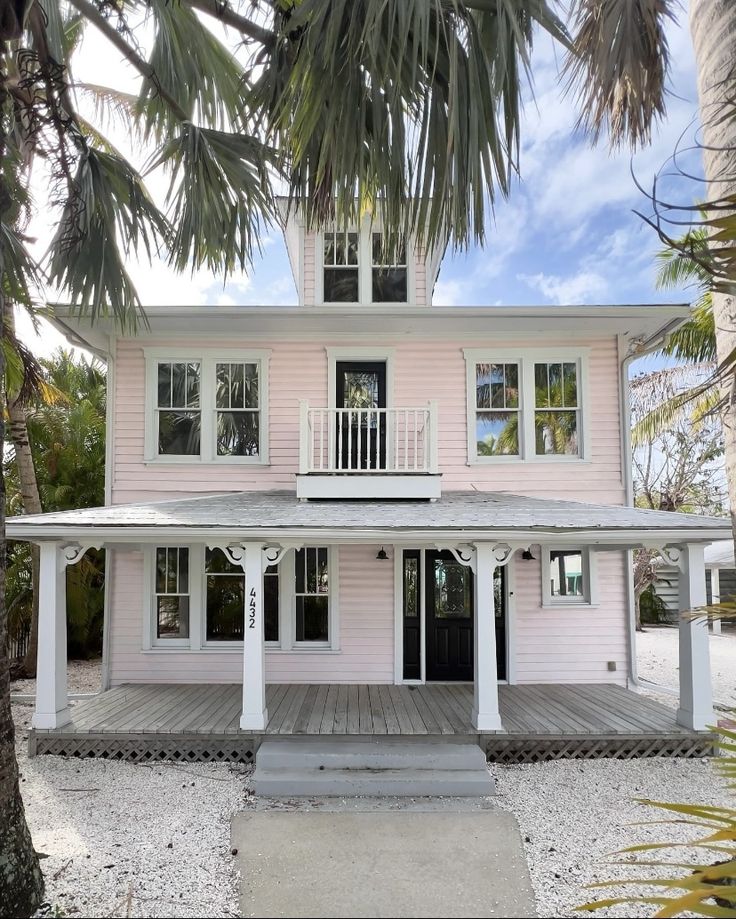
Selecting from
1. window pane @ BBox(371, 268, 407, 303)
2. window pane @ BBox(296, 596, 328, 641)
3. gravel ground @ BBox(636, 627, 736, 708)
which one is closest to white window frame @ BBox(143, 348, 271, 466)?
window pane @ BBox(371, 268, 407, 303)

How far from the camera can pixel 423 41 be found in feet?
8.29

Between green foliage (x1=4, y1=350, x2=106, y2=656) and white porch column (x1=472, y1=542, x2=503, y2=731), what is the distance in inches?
298

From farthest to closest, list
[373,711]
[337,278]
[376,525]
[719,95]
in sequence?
[337,278] → [373,711] → [376,525] → [719,95]

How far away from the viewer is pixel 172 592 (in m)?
8.60

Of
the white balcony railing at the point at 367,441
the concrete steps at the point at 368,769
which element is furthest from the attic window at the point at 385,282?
the concrete steps at the point at 368,769

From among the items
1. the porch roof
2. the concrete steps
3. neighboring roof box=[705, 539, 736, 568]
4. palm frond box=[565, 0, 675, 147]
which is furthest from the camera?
neighboring roof box=[705, 539, 736, 568]

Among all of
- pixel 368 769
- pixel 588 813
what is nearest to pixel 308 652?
pixel 368 769

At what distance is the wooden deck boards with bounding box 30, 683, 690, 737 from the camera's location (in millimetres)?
6332

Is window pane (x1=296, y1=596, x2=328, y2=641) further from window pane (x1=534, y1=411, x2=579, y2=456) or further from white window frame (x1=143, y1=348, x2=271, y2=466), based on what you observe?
window pane (x1=534, y1=411, x2=579, y2=456)

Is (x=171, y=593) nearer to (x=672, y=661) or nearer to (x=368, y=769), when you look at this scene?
(x=368, y=769)

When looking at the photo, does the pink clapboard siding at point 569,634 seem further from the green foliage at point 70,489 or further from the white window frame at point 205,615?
the green foliage at point 70,489

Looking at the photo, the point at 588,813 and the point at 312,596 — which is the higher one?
the point at 312,596

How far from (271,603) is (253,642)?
7.55 ft

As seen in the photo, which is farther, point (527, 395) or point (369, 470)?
point (527, 395)
